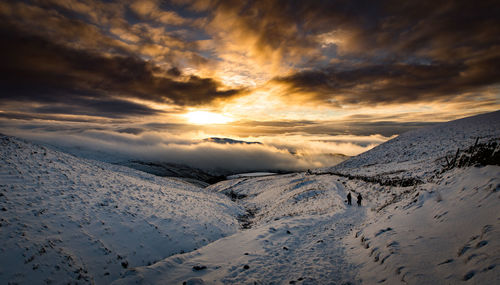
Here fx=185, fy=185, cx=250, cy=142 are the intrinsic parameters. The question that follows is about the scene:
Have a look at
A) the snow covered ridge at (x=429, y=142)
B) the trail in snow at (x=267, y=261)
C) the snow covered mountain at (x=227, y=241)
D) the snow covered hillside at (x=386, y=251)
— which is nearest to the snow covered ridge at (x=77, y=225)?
the snow covered mountain at (x=227, y=241)

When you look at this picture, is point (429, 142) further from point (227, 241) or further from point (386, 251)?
point (227, 241)

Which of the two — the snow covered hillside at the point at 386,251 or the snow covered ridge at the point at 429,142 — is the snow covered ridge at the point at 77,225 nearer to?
the snow covered hillside at the point at 386,251

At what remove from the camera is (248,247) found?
9.94 meters

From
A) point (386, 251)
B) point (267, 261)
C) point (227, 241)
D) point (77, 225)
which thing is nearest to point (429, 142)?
point (386, 251)

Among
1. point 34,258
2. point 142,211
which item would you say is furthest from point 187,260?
point 142,211

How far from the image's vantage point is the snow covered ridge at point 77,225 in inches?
286

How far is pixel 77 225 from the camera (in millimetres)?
9750

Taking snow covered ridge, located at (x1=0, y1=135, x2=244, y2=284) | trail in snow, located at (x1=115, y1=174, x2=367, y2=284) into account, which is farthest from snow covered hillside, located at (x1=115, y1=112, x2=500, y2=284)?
snow covered ridge, located at (x1=0, y1=135, x2=244, y2=284)

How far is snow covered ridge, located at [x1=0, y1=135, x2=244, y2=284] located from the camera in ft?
23.8

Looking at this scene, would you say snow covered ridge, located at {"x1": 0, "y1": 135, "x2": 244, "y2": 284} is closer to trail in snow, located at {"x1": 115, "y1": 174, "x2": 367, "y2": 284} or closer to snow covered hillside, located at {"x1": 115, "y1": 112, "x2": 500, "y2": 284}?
trail in snow, located at {"x1": 115, "y1": 174, "x2": 367, "y2": 284}

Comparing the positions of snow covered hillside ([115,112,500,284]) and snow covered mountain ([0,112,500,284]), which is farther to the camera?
snow covered mountain ([0,112,500,284])

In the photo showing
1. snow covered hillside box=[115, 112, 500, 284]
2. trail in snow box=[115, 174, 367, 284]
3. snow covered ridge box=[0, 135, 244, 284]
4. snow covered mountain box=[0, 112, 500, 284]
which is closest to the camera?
snow covered hillside box=[115, 112, 500, 284]

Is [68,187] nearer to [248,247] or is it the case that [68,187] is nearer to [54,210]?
[54,210]

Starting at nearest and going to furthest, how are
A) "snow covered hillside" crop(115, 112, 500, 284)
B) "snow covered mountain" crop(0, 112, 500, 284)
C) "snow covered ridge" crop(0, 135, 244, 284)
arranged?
1. "snow covered hillside" crop(115, 112, 500, 284)
2. "snow covered mountain" crop(0, 112, 500, 284)
3. "snow covered ridge" crop(0, 135, 244, 284)
